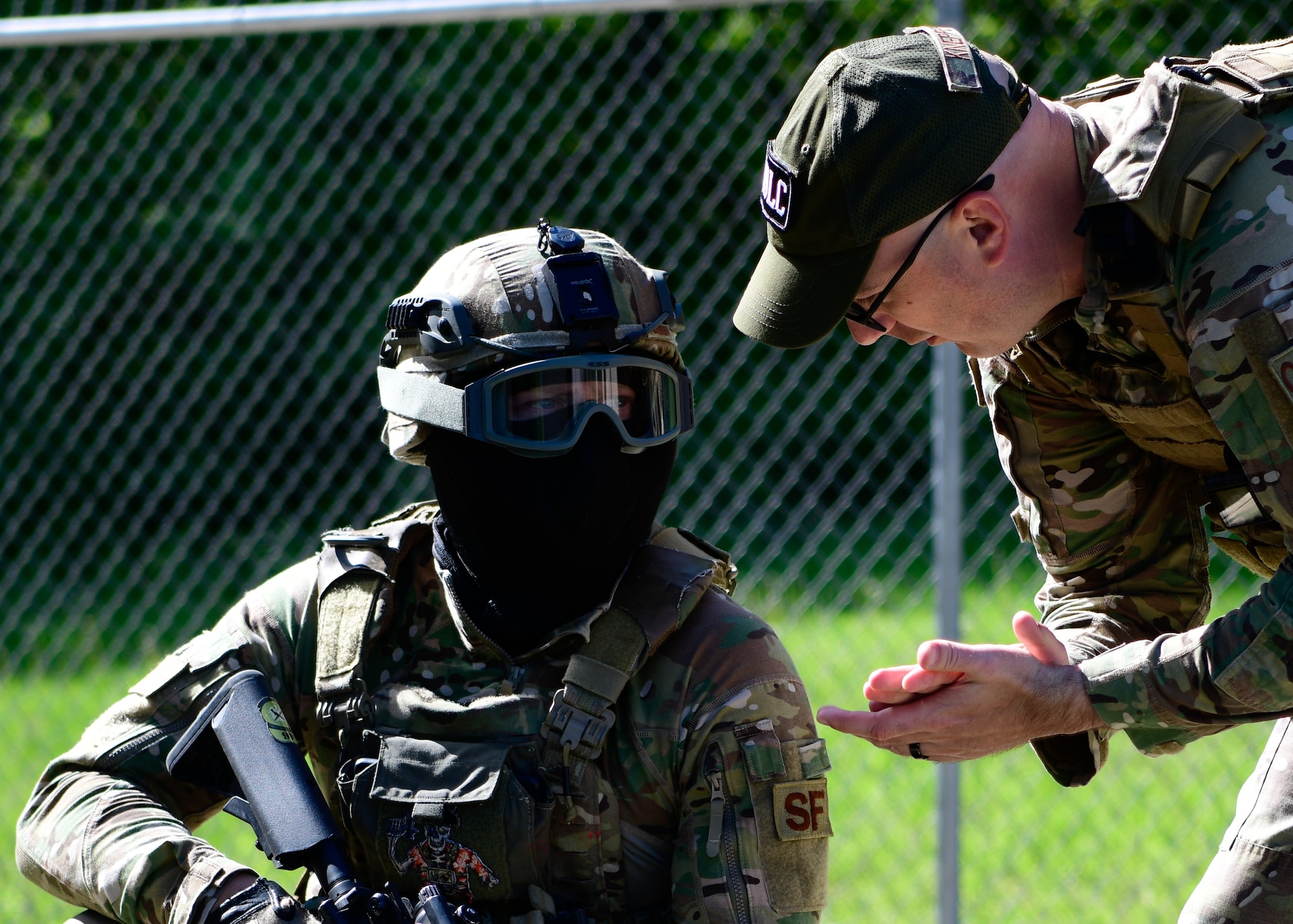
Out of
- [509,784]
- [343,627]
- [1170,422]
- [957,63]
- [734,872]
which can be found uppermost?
[957,63]

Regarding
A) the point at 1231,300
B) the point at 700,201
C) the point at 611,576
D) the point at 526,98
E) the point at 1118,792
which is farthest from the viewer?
the point at 526,98

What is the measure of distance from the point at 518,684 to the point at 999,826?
3020 mm

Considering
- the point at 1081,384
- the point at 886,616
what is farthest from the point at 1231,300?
the point at 886,616

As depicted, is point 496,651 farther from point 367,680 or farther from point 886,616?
point 886,616

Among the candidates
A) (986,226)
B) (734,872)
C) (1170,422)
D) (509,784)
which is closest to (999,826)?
(1170,422)

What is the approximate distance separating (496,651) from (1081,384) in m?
1.16

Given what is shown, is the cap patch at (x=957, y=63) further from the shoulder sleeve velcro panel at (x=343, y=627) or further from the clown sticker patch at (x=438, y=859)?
the clown sticker patch at (x=438, y=859)

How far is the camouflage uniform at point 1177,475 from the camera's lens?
2.03 meters

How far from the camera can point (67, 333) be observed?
7066 mm

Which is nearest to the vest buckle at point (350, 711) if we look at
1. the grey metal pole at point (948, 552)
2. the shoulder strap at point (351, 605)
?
the shoulder strap at point (351, 605)

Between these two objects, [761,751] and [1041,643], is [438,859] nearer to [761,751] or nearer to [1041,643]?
[761,751]

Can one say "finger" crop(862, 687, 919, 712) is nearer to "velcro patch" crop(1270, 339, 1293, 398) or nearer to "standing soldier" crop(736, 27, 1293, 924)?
"standing soldier" crop(736, 27, 1293, 924)

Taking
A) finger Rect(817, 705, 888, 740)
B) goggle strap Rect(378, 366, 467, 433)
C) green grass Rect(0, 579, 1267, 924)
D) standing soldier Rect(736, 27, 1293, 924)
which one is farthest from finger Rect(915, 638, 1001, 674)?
green grass Rect(0, 579, 1267, 924)

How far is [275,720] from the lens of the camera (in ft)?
7.66
